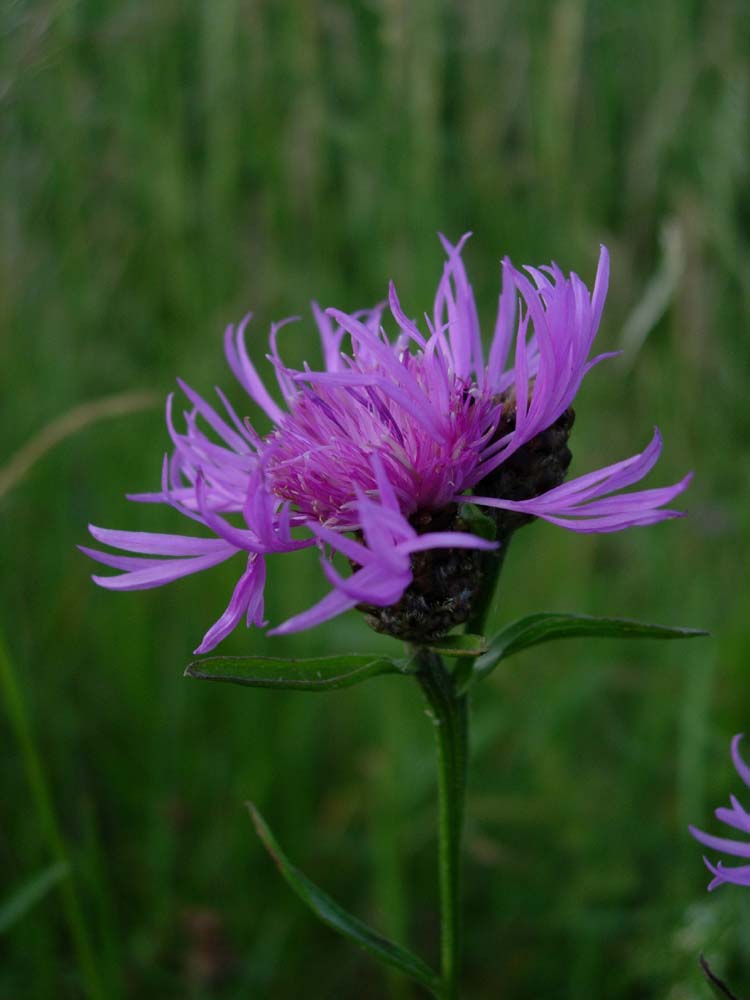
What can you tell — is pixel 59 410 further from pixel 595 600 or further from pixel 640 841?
pixel 640 841

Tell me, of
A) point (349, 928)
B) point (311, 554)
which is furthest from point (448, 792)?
point (311, 554)

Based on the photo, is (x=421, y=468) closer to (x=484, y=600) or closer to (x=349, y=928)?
(x=484, y=600)

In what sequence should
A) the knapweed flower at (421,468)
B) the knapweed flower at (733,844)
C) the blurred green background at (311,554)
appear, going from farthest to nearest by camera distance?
the blurred green background at (311,554) → the knapweed flower at (421,468) → the knapweed flower at (733,844)

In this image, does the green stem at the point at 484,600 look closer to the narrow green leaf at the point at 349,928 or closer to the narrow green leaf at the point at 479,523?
the narrow green leaf at the point at 479,523

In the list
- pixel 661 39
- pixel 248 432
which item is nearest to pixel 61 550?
pixel 248 432

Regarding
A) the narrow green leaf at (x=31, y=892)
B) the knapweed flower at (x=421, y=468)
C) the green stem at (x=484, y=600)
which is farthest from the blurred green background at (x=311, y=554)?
the green stem at (x=484, y=600)

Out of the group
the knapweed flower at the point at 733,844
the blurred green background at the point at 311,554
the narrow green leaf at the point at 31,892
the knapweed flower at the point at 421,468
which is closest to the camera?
the knapweed flower at the point at 733,844
